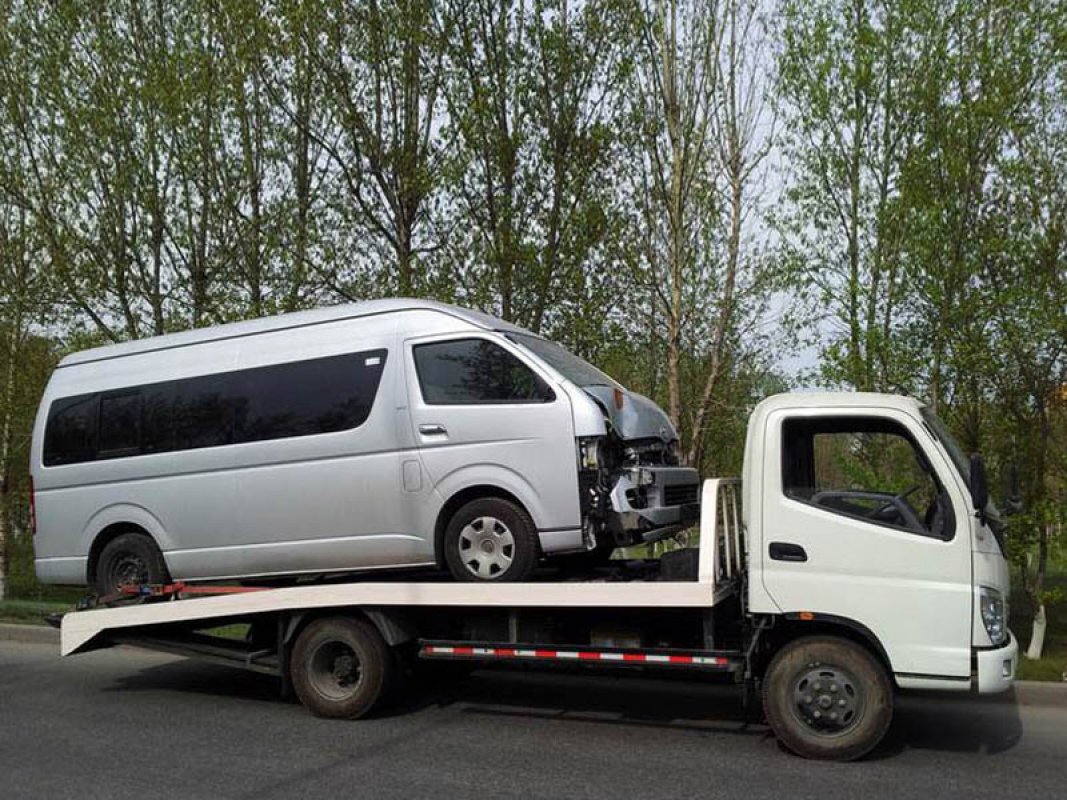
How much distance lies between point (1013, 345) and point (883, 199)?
268cm

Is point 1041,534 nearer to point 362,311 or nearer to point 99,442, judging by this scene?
point 362,311

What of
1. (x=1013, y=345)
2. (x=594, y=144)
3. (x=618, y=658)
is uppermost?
(x=594, y=144)

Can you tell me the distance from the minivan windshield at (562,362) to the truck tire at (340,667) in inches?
90.2

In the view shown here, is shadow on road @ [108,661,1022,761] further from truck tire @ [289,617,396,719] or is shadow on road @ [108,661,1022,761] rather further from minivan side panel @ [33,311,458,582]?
minivan side panel @ [33,311,458,582]

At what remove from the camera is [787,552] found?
6.16 metres

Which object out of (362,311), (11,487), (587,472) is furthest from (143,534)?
(11,487)

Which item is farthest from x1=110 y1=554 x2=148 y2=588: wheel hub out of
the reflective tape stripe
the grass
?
the grass

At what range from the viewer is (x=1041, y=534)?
967cm

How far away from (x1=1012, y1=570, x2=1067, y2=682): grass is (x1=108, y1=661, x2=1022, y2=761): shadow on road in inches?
34.9

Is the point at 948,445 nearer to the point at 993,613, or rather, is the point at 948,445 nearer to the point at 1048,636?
the point at 993,613

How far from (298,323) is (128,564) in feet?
8.15

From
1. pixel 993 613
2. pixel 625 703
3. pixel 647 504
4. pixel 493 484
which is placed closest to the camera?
pixel 993 613

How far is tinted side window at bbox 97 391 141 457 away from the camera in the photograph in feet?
26.7

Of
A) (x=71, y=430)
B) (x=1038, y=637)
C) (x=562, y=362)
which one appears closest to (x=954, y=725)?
(x=1038, y=637)
